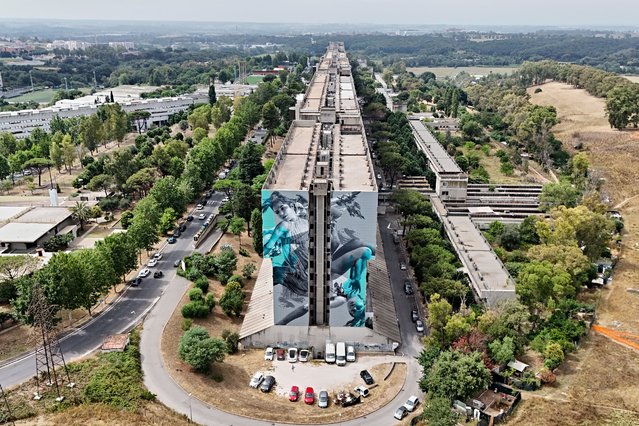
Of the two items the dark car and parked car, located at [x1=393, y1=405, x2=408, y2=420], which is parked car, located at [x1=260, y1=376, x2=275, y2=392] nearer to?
the dark car

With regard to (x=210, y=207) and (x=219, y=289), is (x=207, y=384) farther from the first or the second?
(x=210, y=207)

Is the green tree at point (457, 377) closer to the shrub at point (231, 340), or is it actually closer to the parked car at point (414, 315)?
the parked car at point (414, 315)

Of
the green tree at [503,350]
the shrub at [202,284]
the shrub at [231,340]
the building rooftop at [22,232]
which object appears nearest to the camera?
the green tree at [503,350]

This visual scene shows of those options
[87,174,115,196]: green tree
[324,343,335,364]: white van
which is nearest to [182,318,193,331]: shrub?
[324,343,335,364]: white van

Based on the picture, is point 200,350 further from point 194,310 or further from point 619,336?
point 619,336

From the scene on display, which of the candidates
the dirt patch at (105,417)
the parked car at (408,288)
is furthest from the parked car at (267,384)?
the parked car at (408,288)

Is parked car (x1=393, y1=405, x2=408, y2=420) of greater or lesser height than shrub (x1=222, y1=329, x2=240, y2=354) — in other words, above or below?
below
